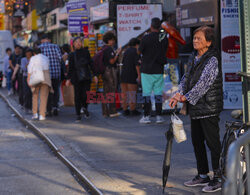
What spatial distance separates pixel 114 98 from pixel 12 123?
2459 millimetres

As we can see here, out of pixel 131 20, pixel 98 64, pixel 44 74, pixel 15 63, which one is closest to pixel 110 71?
pixel 98 64

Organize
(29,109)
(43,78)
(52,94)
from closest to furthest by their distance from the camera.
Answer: (43,78)
(52,94)
(29,109)

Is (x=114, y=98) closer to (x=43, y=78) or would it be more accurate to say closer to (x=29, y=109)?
(x=43, y=78)

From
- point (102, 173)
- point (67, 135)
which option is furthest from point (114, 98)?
point (102, 173)

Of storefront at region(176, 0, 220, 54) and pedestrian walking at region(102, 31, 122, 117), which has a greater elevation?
storefront at region(176, 0, 220, 54)

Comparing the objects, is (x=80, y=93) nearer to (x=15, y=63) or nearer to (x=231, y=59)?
(x=231, y=59)

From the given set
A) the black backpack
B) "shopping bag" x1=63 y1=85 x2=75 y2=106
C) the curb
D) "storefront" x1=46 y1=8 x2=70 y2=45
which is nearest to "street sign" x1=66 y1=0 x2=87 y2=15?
"shopping bag" x1=63 y1=85 x2=75 y2=106

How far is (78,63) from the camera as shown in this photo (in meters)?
12.9

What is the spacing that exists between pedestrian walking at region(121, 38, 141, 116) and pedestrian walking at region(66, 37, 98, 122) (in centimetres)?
83

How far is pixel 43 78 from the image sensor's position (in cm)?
1312

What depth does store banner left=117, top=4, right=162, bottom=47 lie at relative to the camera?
14102 millimetres

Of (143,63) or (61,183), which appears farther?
(143,63)

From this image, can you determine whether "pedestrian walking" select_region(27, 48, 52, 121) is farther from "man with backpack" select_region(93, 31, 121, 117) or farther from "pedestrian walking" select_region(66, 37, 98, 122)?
"man with backpack" select_region(93, 31, 121, 117)

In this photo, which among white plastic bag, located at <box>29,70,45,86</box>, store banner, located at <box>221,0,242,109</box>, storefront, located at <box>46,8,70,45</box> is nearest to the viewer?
store banner, located at <box>221,0,242,109</box>
